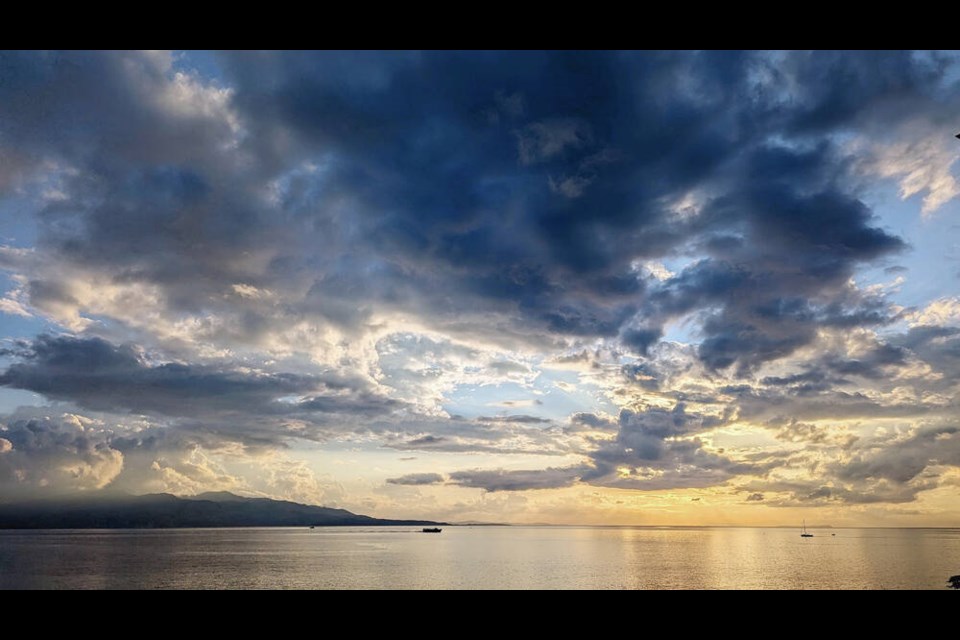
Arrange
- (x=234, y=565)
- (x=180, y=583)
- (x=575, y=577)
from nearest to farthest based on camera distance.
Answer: (x=180, y=583) < (x=575, y=577) < (x=234, y=565)
